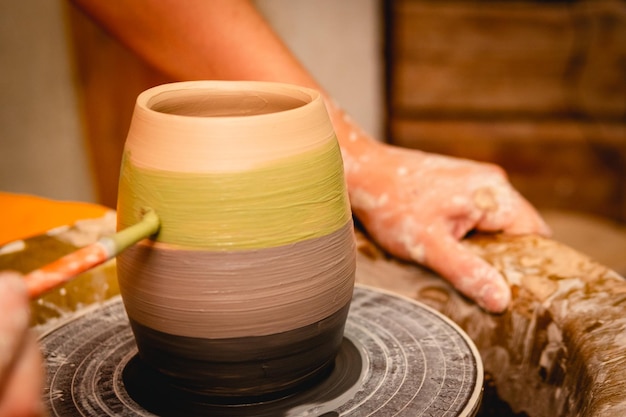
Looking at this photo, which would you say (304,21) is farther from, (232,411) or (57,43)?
(232,411)

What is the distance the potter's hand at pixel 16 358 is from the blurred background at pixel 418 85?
190 centimetres

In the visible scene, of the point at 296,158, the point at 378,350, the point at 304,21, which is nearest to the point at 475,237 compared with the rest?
the point at 378,350

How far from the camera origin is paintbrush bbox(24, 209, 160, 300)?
1.70 feet

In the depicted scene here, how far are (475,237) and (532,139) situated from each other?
1.77m

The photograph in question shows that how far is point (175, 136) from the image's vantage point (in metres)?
0.62

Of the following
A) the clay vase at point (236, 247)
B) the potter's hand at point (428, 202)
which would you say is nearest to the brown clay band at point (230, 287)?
the clay vase at point (236, 247)

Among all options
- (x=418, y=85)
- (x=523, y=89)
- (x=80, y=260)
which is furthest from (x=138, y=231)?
(x=523, y=89)

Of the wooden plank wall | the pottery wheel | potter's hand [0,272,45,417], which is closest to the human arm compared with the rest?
the pottery wheel

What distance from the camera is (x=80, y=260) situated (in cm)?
54

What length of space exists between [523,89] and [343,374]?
2.24 meters

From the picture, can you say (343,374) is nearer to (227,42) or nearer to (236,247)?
(236,247)

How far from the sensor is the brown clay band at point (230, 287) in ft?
2.03

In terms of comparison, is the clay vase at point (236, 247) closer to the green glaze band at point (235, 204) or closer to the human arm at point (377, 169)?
the green glaze band at point (235, 204)

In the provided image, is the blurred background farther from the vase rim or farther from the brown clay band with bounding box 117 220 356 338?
the brown clay band with bounding box 117 220 356 338
